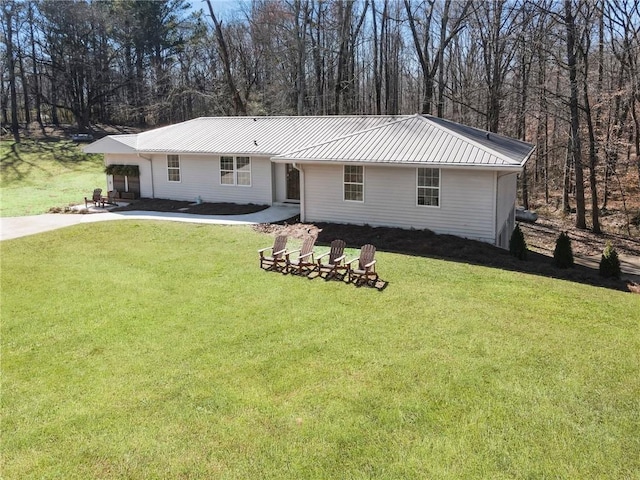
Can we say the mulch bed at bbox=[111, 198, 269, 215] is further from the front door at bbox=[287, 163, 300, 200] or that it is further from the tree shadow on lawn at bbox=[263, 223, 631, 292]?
the tree shadow on lawn at bbox=[263, 223, 631, 292]

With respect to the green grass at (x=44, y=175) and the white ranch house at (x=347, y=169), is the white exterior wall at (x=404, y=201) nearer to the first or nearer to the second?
the white ranch house at (x=347, y=169)

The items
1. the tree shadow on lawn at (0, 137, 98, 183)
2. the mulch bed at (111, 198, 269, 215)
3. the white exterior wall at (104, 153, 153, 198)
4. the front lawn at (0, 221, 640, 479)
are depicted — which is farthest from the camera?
the tree shadow on lawn at (0, 137, 98, 183)

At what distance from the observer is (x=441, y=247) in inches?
546

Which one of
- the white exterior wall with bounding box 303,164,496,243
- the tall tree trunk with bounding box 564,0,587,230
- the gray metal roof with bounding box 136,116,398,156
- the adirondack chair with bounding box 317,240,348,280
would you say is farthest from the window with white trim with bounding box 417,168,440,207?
the tall tree trunk with bounding box 564,0,587,230

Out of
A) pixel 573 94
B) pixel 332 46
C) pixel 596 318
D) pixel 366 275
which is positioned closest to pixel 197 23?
pixel 332 46

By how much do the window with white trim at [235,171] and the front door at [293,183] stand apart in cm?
168

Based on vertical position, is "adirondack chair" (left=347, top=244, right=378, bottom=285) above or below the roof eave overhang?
below

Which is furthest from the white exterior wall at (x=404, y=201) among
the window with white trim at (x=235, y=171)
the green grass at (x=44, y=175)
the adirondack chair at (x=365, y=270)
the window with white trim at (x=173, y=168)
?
the green grass at (x=44, y=175)

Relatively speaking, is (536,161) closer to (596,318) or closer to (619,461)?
(596,318)

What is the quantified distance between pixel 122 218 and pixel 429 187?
Result: 36.7ft

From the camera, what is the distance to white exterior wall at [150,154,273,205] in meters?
19.9

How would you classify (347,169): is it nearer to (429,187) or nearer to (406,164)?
(406,164)

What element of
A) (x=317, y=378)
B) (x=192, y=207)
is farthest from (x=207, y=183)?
(x=317, y=378)

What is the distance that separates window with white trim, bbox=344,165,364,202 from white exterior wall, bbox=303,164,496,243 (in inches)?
5.8
